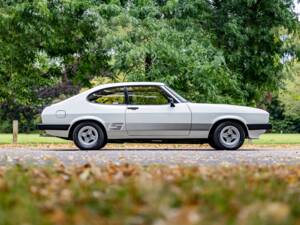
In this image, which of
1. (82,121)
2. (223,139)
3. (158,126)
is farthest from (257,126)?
(82,121)

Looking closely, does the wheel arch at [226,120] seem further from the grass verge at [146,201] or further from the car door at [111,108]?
the grass verge at [146,201]

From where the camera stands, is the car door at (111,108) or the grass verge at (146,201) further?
the car door at (111,108)

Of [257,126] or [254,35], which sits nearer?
[257,126]

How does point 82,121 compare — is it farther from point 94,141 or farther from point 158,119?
point 158,119

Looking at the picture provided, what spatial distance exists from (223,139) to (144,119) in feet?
5.62

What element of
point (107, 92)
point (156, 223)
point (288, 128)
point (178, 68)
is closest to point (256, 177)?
point (156, 223)

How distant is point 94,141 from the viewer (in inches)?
577

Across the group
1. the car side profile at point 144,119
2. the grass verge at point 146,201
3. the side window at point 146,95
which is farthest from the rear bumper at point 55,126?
the grass verge at point 146,201

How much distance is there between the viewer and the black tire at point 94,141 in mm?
14578

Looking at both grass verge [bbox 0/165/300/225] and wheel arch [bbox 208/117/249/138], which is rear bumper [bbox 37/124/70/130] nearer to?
wheel arch [bbox 208/117/249/138]

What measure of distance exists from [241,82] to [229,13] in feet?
8.15

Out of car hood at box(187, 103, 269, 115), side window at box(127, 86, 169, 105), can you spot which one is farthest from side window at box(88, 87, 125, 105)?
car hood at box(187, 103, 269, 115)

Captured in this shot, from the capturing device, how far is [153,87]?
15.3m

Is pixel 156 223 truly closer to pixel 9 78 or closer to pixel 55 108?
pixel 55 108
